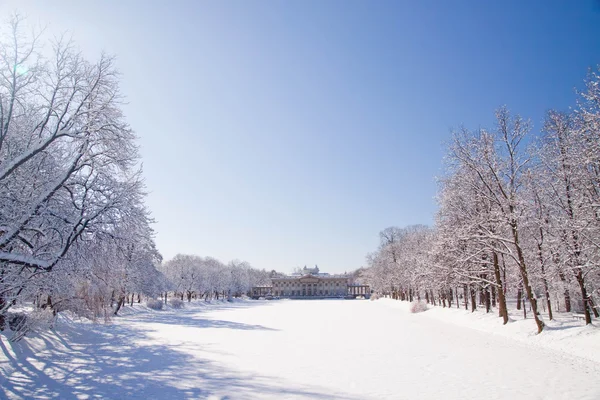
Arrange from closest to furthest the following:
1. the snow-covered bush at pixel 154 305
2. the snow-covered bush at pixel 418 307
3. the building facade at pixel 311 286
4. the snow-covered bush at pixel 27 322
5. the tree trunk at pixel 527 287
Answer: the snow-covered bush at pixel 27 322, the tree trunk at pixel 527 287, the snow-covered bush at pixel 418 307, the snow-covered bush at pixel 154 305, the building facade at pixel 311 286

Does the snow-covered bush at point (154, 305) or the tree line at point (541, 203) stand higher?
the tree line at point (541, 203)

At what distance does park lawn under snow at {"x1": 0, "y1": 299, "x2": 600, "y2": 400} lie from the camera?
11031 mm

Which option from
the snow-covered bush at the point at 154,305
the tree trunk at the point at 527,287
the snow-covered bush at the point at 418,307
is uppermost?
the tree trunk at the point at 527,287

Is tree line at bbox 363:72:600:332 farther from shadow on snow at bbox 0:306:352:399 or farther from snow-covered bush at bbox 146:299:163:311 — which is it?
snow-covered bush at bbox 146:299:163:311

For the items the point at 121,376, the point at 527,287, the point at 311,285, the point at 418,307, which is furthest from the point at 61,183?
the point at 311,285

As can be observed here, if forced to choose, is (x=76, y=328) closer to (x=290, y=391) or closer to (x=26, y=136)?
(x=26, y=136)

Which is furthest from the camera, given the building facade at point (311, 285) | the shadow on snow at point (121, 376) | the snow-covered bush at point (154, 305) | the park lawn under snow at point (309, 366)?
the building facade at point (311, 285)

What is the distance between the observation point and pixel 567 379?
12.4 m

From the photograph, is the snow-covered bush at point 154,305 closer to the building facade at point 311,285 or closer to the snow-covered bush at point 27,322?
the snow-covered bush at point 27,322

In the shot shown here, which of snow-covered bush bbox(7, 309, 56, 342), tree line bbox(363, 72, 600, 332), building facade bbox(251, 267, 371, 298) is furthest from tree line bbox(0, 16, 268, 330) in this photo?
building facade bbox(251, 267, 371, 298)

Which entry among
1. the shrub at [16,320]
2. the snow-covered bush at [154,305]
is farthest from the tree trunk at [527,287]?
the snow-covered bush at [154,305]

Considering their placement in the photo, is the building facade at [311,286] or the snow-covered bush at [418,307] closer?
the snow-covered bush at [418,307]

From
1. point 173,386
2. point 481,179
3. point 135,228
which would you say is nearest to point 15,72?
point 135,228

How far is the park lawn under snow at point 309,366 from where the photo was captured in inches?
434
